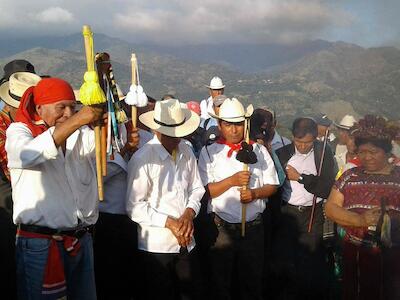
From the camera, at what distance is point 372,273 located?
3826 millimetres

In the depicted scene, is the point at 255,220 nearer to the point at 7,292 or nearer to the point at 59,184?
the point at 59,184

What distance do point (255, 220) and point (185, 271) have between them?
1.05 m

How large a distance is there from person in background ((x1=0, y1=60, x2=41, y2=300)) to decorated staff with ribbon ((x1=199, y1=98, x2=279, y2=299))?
2.12m

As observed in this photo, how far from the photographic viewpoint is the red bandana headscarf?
2.68 metres

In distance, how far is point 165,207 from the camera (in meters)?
3.67

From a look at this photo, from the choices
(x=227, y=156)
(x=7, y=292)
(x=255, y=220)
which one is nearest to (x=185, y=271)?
(x=255, y=220)

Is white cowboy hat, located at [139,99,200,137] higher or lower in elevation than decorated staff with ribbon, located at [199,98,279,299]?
higher

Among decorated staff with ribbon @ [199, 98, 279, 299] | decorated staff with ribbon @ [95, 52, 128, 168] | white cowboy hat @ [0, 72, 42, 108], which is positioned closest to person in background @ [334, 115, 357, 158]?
decorated staff with ribbon @ [199, 98, 279, 299]

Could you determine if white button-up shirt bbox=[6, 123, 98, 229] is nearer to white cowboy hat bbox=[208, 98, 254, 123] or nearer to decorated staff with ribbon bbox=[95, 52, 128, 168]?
decorated staff with ribbon bbox=[95, 52, 128, 168]

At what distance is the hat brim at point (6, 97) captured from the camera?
12.0 ft

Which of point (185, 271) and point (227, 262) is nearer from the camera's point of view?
point (185, 271)

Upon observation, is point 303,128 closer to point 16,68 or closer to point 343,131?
point 343,131

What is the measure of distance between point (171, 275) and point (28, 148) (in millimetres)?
2044

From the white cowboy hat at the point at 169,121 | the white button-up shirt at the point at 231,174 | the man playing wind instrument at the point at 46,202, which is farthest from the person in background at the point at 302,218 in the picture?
the man playing wind instrument at the point at 46,202
